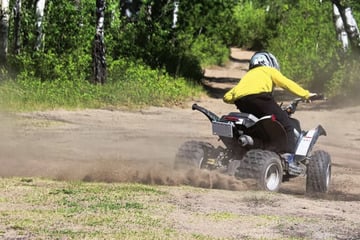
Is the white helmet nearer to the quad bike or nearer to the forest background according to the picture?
the quad bike

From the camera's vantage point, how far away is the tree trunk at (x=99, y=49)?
2105 centimetres

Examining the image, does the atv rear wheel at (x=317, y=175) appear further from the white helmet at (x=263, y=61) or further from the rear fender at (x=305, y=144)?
the white helmet at (x=263, y=61)

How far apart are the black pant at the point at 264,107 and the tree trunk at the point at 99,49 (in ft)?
41.5

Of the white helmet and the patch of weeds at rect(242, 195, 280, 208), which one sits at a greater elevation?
the white helmet

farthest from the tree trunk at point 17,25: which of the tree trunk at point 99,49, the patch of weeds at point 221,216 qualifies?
the patch of weeds at point 221,216

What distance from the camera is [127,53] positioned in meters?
25.4

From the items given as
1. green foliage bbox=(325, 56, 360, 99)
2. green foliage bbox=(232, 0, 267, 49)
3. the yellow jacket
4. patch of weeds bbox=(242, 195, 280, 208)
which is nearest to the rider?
the yellow jacket

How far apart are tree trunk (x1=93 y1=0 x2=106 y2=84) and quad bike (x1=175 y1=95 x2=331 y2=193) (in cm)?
1247

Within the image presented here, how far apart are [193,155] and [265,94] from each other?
1.15m

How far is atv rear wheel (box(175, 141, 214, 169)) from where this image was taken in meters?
8.95

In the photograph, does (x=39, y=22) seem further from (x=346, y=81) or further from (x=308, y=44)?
(x=308, y=44)

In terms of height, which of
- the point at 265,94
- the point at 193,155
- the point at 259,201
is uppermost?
the point at 265,94

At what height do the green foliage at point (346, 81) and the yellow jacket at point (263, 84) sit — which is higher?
the yellow jacket at point (263, 84)

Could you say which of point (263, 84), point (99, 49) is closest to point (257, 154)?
point (263, 84)
